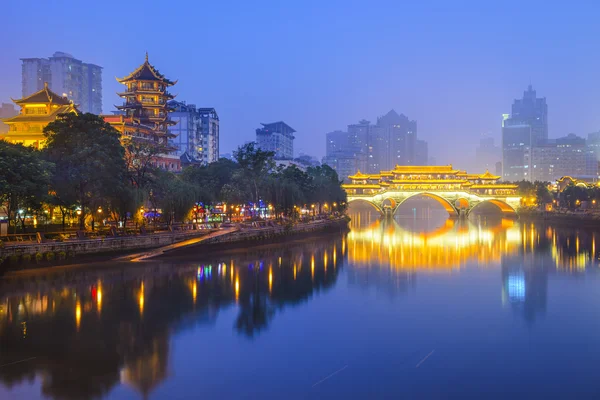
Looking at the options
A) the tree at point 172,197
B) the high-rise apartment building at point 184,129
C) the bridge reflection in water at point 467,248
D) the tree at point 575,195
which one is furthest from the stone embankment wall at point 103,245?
the high-rise apartment building at point 184,129

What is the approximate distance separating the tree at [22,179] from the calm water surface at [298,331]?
3.58 meters

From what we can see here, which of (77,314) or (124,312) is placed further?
(124,312)

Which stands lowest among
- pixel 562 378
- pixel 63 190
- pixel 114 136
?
pixel 562 378

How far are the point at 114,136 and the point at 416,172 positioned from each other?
54.8 m

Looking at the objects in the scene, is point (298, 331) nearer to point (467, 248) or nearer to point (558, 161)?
point (467, 248)

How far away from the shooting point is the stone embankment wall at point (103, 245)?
22.3 meters

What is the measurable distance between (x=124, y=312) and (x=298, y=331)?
18.2 feet

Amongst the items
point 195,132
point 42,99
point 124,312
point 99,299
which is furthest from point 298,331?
point 195,132

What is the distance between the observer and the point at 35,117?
3997 cm

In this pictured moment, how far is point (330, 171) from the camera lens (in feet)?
214

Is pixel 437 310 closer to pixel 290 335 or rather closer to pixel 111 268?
pixel 290 335

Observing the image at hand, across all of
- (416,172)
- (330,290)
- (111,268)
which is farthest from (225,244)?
(416,172)

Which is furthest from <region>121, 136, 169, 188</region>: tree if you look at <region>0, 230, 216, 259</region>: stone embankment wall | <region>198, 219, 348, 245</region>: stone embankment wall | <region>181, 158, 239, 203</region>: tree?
<region>181, 158, 239, 203</region>: tree

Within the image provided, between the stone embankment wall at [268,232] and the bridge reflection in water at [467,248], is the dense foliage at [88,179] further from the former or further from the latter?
the bridge reflection in water at [467,248]
